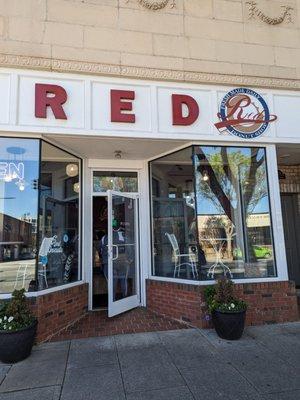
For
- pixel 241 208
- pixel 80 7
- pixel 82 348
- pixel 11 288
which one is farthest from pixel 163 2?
pixel 82 348

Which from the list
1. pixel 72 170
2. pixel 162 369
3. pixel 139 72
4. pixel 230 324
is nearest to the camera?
pixel 162 369

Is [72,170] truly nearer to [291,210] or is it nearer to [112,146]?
[112,146]

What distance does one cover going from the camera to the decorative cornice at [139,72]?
17.2 feet

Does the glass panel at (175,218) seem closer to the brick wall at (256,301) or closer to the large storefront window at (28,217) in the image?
the brick wall at (256,301)

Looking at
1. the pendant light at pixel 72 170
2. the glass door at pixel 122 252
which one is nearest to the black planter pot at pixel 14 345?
the glass door at pixel 122 252

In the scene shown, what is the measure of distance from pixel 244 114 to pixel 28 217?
166 inches

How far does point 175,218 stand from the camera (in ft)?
20.8

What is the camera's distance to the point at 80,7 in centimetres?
564

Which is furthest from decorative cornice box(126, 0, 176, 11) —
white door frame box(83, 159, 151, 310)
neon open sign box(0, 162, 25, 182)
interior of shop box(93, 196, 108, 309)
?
interior of shop box(93, 196, 108, 309)

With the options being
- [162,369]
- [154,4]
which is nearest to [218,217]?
[162,369]

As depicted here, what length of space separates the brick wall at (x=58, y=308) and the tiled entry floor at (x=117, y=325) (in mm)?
129

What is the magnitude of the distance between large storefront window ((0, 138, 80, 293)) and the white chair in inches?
82.0

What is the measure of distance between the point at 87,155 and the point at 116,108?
4.22ft

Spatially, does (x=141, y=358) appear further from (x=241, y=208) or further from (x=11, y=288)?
(x=241, y=208)
